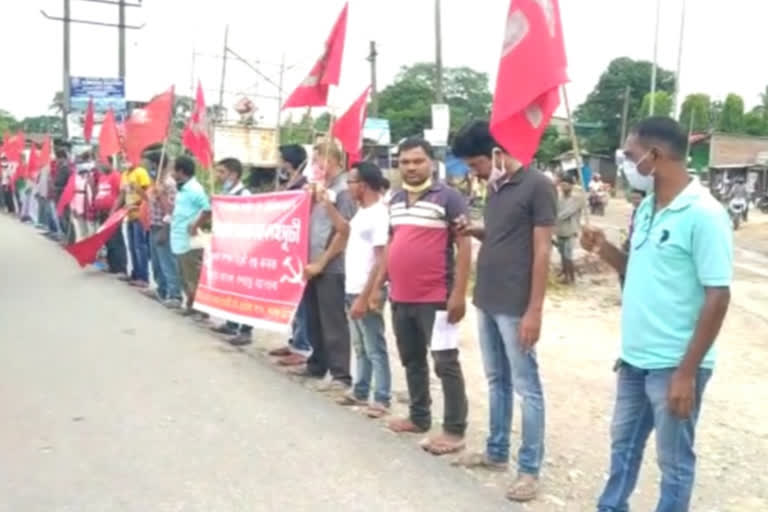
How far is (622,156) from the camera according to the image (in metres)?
3.82

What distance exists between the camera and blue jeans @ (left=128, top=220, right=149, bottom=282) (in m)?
12.0

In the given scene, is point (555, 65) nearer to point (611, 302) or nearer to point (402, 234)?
point (402, 234)

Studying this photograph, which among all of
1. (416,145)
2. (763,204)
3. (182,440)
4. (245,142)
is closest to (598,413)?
(416,145)

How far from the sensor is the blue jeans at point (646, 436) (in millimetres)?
3668

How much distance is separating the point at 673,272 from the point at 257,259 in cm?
490

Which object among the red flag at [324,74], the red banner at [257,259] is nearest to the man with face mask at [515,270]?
the red flag at [324,74]

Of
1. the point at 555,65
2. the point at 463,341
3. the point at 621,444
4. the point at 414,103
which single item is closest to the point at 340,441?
the point at 621,444

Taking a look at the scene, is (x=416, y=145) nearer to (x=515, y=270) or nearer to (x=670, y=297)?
(x=515, y=270)

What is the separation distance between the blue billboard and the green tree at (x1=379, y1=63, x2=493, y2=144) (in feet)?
82.8

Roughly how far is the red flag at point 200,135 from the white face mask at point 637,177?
7317mm

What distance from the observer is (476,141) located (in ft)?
15.7

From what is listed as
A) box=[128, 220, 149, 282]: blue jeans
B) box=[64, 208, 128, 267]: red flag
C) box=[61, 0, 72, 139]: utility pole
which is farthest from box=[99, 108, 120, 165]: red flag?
box=[61, 0, 72, 139]: utility pole

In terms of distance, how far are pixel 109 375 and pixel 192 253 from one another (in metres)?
2.49

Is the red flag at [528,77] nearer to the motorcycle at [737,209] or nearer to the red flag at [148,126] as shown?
the red flag at [148,126]
